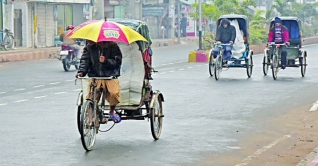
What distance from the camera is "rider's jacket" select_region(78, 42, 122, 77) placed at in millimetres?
10383

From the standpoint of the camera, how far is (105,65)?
10.4 m

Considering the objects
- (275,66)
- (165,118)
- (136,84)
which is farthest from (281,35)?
(136,84)

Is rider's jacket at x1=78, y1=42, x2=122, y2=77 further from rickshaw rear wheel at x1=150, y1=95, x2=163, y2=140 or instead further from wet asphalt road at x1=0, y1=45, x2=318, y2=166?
wet asphalt road at x1=0, y1=45, x2=318, y2=166

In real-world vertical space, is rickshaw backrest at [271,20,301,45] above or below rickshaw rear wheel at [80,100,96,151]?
above

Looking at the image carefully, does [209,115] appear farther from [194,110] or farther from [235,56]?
[235,56]

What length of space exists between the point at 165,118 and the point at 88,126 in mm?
3631

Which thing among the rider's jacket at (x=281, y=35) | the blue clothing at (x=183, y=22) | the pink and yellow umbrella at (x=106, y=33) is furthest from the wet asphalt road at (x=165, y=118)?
the blue clothing at (x=183, y=22)

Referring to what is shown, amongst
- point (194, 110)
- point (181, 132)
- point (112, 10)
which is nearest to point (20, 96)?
point (194, 110)

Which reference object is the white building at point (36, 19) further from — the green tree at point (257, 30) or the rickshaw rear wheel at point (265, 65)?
the rickshaw rear wheel at point (265, 65)

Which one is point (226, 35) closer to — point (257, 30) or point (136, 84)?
point (136, 84)

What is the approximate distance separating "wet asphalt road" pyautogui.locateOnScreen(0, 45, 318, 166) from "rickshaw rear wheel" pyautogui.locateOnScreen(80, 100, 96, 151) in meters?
0.14

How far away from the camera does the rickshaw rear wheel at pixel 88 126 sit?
32.1 feet

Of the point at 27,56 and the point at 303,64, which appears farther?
the point at 27,56

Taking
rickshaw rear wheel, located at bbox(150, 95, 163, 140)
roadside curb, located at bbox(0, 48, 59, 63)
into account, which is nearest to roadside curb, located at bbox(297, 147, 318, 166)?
rickshaw rear wheel, located at bbox(150, 95, 163, 140)
